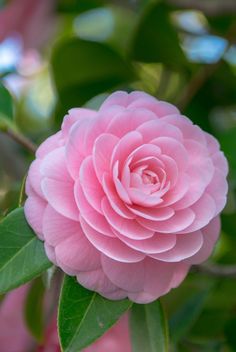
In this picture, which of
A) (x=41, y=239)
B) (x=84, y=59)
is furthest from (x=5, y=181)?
(x=41, y=239)

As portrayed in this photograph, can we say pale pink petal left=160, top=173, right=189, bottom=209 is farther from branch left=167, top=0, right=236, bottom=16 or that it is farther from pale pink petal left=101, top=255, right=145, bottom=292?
branch left=167, top=0, right=236, bottom=16

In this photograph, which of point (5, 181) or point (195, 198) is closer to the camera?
point (195, 198)

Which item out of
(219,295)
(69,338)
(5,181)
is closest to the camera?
(69,338)

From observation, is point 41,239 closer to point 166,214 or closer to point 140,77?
point 166,214

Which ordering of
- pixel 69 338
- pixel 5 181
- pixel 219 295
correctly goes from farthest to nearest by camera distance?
pixel 5 181 → pixel 219 295 → pixel 69 338

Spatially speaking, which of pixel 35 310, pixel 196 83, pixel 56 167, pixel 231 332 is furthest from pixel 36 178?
pixel 196 83
